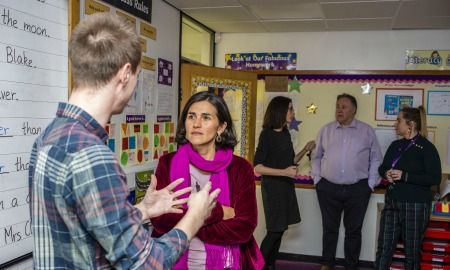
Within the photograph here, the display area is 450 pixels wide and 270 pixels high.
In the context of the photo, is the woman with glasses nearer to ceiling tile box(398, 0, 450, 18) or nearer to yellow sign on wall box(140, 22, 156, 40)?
ceiling tile box(398, 0, 450, 18)

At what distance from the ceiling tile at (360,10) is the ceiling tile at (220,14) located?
68 cm

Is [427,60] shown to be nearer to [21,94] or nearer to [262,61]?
[262,61]

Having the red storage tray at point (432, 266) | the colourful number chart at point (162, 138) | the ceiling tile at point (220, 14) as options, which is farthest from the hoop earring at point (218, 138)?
the red storage tray at point (432, 266)

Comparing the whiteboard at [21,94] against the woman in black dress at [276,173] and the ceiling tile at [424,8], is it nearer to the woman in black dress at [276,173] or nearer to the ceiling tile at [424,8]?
the woman in black dress at [276,173]

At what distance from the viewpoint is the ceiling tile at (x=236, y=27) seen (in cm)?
403

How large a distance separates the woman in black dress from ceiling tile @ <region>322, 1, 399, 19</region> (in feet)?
2.77

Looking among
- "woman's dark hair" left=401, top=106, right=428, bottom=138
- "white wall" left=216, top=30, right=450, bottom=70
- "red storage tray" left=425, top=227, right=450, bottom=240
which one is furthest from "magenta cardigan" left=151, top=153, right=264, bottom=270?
"white wall" left=216, top=30, right=450, bottom=70

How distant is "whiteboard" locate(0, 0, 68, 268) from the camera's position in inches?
69.9

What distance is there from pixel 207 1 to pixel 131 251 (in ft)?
8.96

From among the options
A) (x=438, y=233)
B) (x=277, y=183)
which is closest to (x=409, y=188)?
(x=438, y=233)

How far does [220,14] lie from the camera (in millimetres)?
3674

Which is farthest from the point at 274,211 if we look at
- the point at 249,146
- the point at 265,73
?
the point at 265,73

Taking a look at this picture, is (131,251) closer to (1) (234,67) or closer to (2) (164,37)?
(2) (164,37)

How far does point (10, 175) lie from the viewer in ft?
5.99
